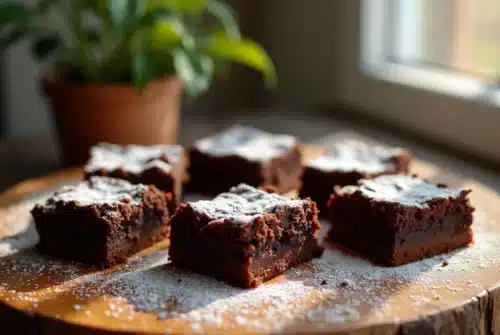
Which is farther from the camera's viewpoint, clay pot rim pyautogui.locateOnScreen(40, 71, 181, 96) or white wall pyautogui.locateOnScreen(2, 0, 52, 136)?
white wall pyautogui.locateOnScreen(2, 0, 52, 136)

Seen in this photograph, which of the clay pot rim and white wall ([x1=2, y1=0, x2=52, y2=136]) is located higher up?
the clay pot rim

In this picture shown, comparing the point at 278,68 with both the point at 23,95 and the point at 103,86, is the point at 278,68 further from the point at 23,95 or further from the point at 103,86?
the point at 103,86

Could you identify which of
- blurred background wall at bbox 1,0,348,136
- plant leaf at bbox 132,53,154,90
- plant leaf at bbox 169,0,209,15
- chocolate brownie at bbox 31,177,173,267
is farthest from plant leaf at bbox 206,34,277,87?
chocolate brownie at bbox 31,177,173,267

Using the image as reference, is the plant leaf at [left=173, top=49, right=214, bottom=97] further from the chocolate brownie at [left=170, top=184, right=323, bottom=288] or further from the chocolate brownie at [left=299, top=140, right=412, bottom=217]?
the chocolate brownie at [left=170, top=184, right=323, bottom=288]

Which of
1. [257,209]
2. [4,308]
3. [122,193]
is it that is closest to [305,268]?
[257,209]

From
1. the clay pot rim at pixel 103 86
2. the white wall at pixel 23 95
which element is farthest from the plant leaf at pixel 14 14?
the white wall at pixel 23 95

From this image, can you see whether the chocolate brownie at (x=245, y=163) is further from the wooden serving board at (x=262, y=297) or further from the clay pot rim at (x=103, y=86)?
the wooden serving board at (x=262, y=297)
